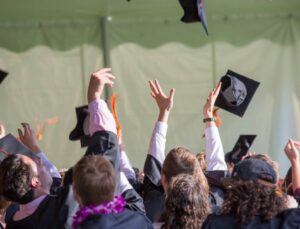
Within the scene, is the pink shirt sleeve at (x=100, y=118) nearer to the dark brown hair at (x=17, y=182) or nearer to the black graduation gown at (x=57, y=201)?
the black graduation gown at (x=57, y=201)

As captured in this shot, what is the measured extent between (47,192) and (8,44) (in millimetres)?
4111

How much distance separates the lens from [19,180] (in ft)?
10.3

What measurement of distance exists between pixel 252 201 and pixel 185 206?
1.48 feet

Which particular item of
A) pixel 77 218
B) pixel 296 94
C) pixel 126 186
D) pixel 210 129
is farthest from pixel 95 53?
pixel 77 218

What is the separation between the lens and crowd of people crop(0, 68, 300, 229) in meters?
2.69

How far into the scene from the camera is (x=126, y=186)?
10.8ft

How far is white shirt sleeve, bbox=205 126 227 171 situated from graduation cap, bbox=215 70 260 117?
3.57 feet

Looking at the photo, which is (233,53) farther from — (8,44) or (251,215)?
(251,215)

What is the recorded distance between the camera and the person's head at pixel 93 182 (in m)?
2.68

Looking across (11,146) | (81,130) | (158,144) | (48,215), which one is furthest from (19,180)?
(81,130)

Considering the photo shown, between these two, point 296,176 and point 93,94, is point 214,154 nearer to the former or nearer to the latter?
point 296,176

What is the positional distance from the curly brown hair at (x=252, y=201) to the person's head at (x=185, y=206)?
0.30 metres

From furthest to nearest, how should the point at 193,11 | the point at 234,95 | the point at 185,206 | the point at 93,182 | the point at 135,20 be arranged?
the point at 135,20
the point at 234,95
the point at 193,11
the point at 185,206
the point at 93,182

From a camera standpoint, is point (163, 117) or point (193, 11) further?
point (193, 11)
